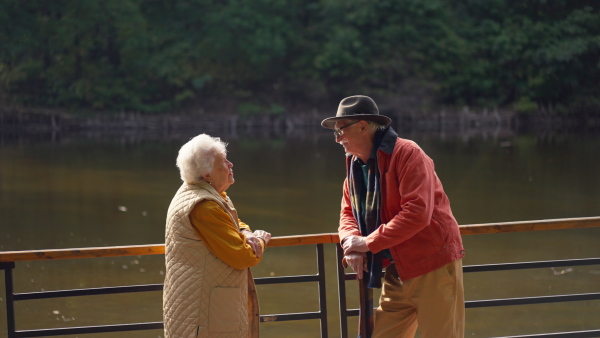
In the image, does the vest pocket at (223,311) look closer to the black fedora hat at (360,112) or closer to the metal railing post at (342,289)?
the metal railing post at (342,289)

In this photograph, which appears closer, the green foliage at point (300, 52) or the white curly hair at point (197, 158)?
the white curly hair at point (197, 158)

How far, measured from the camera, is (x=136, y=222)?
14164mm

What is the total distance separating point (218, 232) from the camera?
2.88 metres

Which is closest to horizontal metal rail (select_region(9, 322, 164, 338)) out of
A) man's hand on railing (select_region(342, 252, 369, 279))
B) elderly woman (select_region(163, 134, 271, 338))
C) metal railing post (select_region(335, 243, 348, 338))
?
elderly woman (select_region(163, 134, 271, 338))

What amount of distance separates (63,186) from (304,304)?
11.3 m

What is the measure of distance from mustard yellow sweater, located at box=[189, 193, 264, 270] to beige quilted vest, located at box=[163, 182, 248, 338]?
0.02 metres

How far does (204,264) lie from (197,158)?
15.6 inches

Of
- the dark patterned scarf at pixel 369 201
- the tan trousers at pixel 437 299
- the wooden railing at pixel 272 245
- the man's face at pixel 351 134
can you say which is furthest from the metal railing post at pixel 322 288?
the man's face at pixel 351 134

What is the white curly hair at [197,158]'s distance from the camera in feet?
9.79

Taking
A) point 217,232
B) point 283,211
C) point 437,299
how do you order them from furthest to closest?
point 283,211
point 437,299
point 217,232

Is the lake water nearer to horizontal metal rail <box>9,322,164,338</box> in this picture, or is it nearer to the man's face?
horizontal metal rail <box>9,322,164,338</box>

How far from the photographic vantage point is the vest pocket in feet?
9.55

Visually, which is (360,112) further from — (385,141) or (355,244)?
(355,244)

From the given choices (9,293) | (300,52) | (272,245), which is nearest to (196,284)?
(272,245)
